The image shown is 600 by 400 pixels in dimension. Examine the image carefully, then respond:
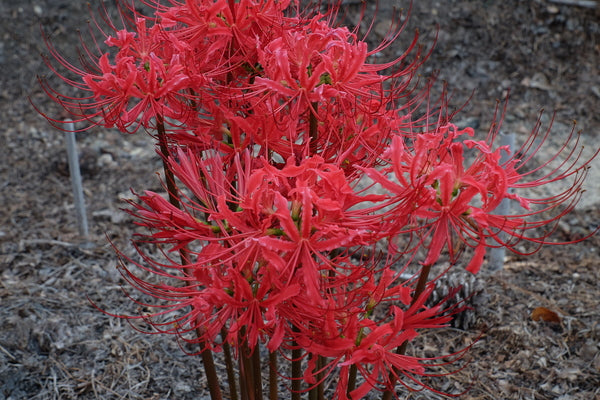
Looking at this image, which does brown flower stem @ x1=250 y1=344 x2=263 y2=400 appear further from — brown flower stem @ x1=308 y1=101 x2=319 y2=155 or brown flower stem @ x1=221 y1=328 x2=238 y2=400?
brown flower stem @ x1=308 y1=101 x2=319 y2=155

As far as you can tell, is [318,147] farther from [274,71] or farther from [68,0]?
[68,0]

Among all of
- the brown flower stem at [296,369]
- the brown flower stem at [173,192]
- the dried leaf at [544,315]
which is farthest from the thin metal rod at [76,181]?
the dried leaf at [544,315]

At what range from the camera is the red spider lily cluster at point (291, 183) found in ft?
4.02

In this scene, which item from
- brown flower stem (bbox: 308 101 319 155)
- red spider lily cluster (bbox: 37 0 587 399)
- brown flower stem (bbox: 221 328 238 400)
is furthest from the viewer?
brown flower stem (bbox: 221 328 238 400)

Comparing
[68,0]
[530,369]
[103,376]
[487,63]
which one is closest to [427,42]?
[487,63]

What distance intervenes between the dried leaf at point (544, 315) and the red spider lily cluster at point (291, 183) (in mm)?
1536

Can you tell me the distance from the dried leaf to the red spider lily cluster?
60.5 inches

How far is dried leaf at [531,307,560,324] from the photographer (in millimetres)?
2865

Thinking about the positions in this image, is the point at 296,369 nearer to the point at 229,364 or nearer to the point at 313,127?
the point at 229,364

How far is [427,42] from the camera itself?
5750mm

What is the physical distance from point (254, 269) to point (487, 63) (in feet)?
15.8

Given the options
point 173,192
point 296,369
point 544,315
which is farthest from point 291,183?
point 544,315

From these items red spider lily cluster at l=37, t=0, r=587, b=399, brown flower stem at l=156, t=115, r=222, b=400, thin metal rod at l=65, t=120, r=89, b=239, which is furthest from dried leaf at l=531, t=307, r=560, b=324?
thin metal rod at l=65, t=120, r=89, b=239

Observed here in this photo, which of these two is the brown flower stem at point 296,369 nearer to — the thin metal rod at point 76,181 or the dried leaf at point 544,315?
the dried leaf at point 544,315
